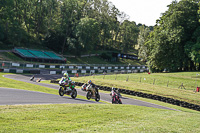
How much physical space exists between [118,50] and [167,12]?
4922 centimetres

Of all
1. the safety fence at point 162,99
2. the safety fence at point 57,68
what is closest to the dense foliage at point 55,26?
the safety fence at point 57,68

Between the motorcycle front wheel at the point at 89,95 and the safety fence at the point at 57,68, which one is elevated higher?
the safety fence at the point at 57,68

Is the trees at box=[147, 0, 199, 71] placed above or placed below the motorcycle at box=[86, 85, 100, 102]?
above

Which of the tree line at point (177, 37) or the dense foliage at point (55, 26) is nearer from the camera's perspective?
the tree line at point (177, 37)

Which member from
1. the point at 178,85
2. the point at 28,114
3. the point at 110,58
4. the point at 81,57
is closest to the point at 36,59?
the point at 81,57

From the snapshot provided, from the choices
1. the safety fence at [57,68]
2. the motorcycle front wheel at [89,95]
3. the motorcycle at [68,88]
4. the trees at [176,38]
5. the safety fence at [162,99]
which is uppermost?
the trees at [176,38]

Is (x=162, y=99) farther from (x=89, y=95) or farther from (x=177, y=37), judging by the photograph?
(x=177, y=37)

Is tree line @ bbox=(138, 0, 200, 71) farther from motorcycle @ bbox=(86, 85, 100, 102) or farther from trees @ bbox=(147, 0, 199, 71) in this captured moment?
motorcycle @ bbox=(86, 85, 100, 102)

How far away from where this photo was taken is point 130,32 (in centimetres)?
10938

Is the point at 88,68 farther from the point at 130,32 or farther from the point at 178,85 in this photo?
the point at 130,32

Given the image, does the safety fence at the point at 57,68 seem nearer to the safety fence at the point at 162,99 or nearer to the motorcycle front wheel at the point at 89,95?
the safety fence at the point at 162,99

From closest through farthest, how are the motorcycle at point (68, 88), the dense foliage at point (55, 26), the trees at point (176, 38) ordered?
the motorcycle at point (68, 88) → the trees at point (176, 38) → the dense foliage at point (55, 26)

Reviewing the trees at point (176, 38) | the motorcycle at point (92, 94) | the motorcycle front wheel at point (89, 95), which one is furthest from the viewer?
the trees at point (176, 38)

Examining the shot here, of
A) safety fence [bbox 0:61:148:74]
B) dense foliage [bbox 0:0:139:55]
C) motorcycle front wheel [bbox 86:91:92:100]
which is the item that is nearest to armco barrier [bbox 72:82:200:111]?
motorcycle front wheel [bbox 86:91:92:100]
